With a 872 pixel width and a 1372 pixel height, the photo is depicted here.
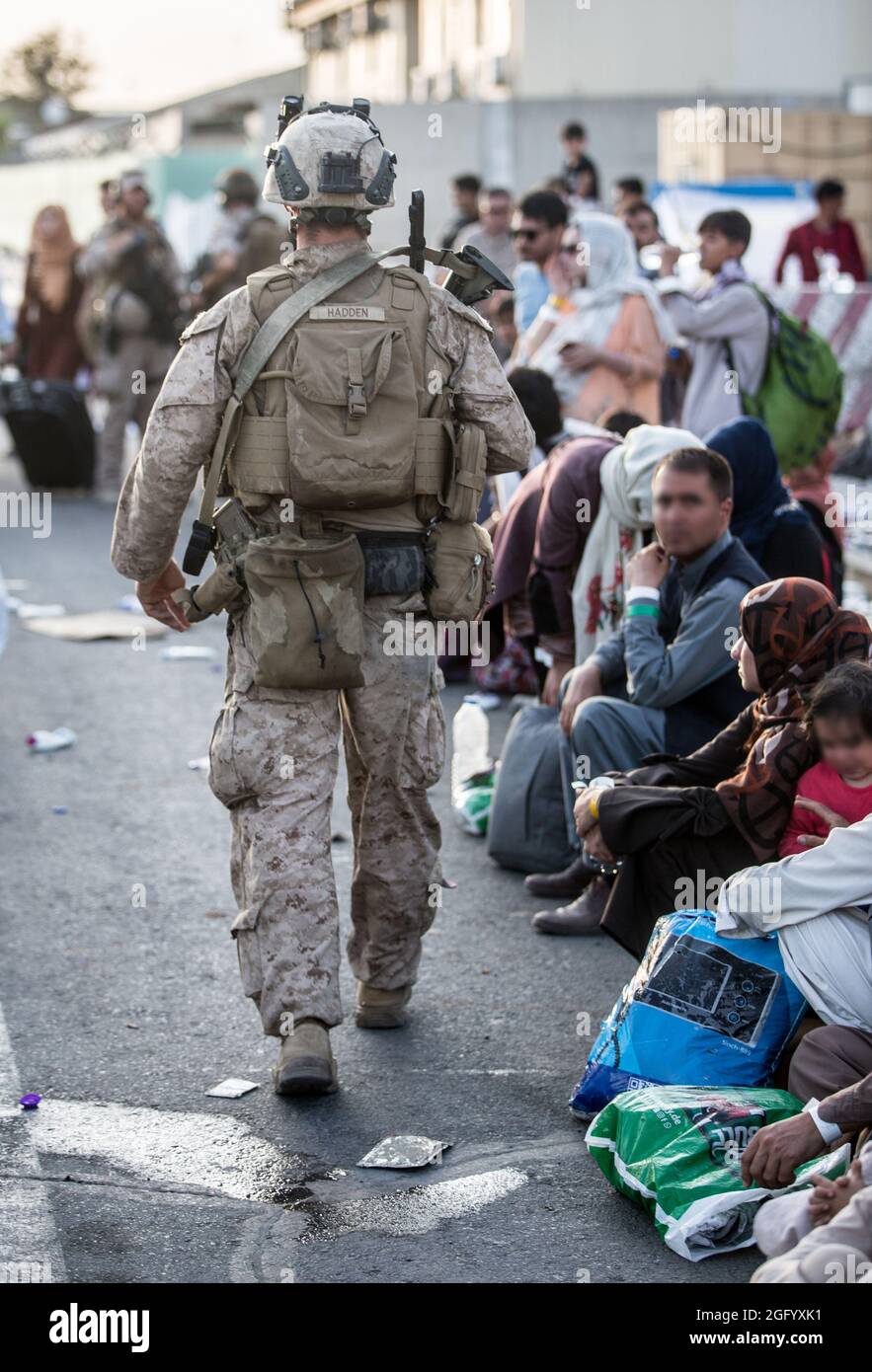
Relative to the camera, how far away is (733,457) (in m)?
6.37

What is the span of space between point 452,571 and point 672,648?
1.06 m

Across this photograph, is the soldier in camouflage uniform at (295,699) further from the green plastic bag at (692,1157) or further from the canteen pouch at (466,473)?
the green plastic bag at (692,1157)

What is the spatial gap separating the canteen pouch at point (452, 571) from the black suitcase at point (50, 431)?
37.5 ft

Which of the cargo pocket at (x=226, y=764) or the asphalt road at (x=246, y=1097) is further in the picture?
the cargo pocket at (x=226, y=764)

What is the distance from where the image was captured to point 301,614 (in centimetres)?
458

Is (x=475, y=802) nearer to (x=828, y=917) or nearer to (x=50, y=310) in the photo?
(x=828, y=917)

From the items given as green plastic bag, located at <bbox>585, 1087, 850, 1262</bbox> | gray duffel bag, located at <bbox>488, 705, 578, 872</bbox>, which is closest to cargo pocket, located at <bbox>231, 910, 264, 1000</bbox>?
green plastic bag, located at <bbox>585, 1087, 850, 1262</bbox>

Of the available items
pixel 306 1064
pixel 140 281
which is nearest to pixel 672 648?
pixel 306 1064

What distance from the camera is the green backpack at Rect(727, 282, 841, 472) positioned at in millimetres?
8875

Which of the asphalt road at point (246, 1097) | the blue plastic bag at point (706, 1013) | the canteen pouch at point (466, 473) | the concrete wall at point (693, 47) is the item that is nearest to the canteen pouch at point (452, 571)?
the canteen pouch at point (466, 473)

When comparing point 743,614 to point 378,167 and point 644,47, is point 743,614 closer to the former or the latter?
point 378,167

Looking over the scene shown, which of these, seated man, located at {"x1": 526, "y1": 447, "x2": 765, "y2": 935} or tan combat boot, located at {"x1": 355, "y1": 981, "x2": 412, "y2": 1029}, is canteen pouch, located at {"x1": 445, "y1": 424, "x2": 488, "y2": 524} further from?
tan combat boot, located at {"x1": 355, "y1": 981, "x2": 412, "y2": 1029}

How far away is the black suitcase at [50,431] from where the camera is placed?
51.8ft

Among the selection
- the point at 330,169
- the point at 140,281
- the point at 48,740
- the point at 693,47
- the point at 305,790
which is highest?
the point at 693,47
